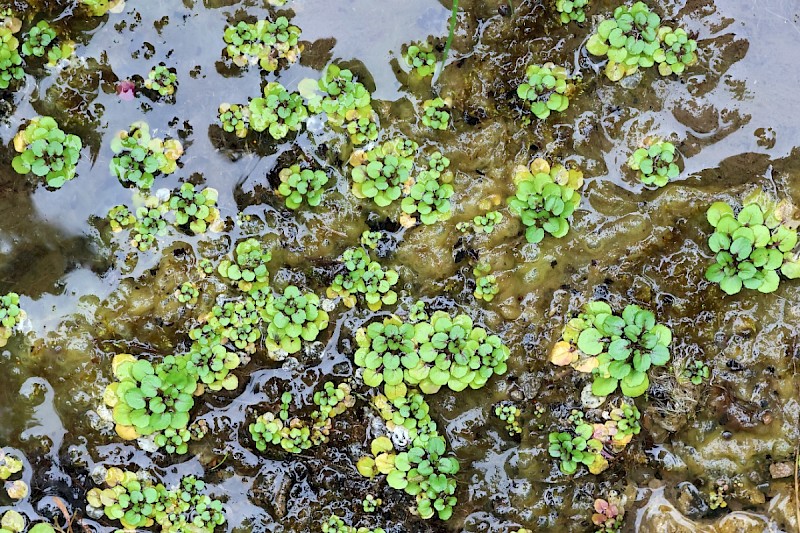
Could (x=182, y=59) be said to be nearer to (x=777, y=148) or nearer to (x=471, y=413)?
(x=471, y=413)

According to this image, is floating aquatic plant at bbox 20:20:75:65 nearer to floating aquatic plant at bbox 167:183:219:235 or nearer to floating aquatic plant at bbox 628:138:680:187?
floating aquatic plant at bbox 167:183:219:235

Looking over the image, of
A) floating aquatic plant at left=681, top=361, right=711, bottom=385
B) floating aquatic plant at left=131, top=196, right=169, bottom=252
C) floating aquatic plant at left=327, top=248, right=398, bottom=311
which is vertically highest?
floating aquatic plant at left=131, top=196, right=169, bottom=252

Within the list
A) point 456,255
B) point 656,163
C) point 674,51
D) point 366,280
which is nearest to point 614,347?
point 456,255

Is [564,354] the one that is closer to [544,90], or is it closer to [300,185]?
[544,90]

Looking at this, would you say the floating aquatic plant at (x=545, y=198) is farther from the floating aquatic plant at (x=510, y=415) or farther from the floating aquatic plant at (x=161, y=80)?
the floating aquatic plant at (x=161, y=80)

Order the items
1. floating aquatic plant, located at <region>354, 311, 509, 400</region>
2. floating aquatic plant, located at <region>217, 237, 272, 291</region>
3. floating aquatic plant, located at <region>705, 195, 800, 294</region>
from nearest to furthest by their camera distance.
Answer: floating aquatic plant, located at <region>705, 195, 800, 294</region> < floating aquatic plant, located at <region>354, 311, 509, 400</region> < floating aquatic plant, located at <region>217, 237, 272, 291</region>

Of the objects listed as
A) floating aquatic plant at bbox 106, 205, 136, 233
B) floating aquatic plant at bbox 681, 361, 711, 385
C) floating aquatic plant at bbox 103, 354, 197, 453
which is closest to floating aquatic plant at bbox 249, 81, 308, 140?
floating aquatic plant at bbox 106, 205, 136, 233

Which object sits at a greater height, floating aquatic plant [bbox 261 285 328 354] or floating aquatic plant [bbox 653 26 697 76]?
floating aquatic plant [bbox 653 26 697 76]

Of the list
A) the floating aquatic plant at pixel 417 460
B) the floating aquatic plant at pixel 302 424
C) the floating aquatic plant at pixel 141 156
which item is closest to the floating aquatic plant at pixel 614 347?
the floating aquatic plant at pixel 417 460
